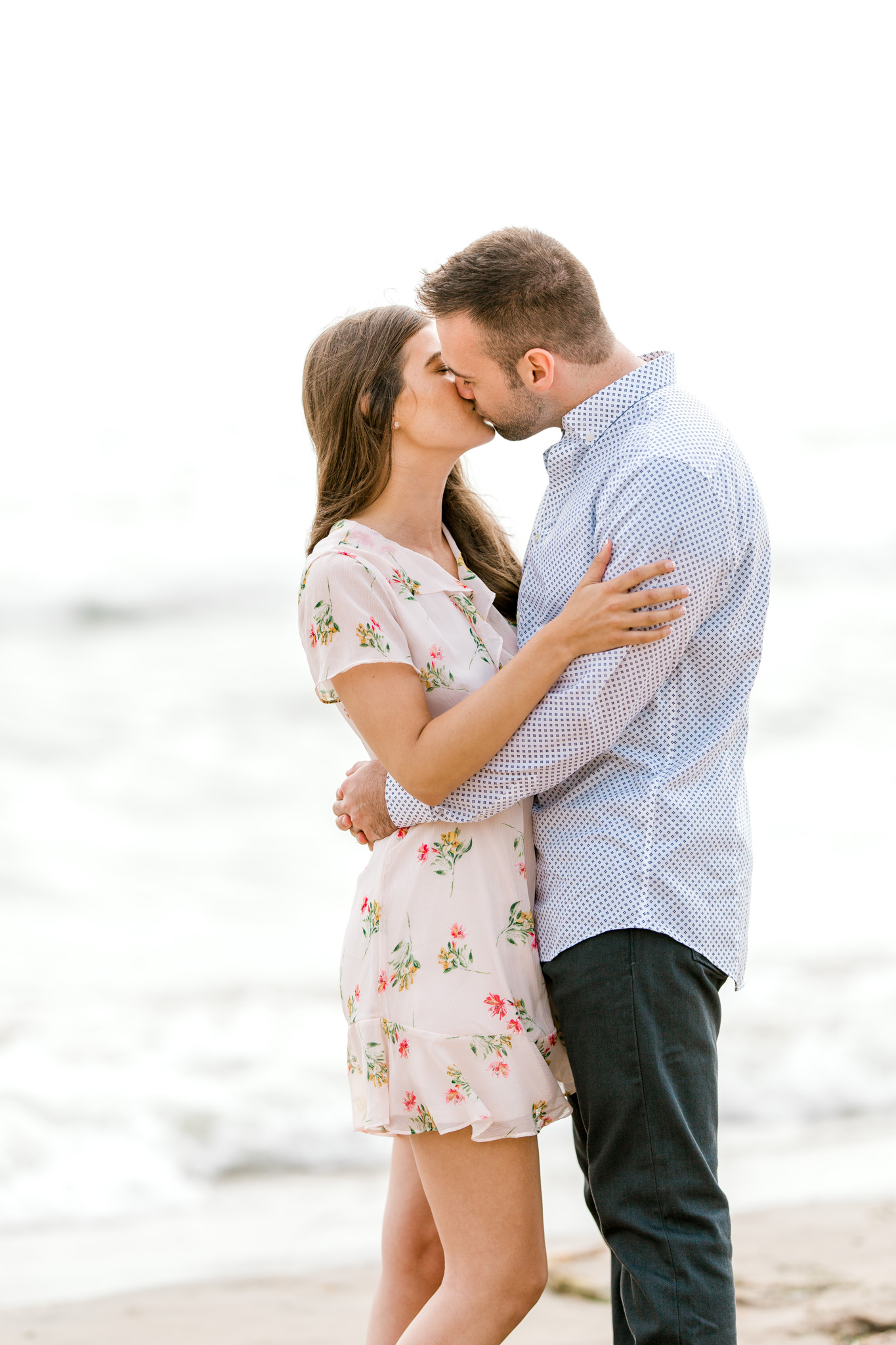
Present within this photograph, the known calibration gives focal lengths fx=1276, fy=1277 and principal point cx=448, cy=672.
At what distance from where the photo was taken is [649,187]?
10898 mm

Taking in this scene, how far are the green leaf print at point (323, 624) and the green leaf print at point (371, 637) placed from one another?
34mm

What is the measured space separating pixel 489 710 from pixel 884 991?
184 inches

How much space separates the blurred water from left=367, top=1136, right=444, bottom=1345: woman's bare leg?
2.19m

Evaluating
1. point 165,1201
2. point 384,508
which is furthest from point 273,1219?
point 384,508

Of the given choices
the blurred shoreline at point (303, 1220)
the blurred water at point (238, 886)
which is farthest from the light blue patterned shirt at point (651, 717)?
the blurred water at point (238, 886)

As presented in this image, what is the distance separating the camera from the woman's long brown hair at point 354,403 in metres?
2.04

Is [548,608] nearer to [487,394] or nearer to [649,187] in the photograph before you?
[487,394]

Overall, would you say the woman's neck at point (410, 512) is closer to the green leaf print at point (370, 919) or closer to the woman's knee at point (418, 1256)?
the green leaf print at point (370, 919)

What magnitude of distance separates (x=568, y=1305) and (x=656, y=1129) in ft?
5.38

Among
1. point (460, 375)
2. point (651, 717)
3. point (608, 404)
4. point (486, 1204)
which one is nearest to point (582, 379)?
point (608, 404)

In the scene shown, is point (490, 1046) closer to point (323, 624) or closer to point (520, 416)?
point (323, 624)

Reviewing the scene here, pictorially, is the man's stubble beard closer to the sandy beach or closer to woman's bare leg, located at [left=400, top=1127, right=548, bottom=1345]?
woman's bare leg, located at [left=400, top=1127, right=548, bottom=1345]

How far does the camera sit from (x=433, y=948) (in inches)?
70.4

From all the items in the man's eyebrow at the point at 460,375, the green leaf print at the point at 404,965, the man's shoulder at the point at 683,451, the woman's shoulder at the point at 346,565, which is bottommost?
the green leaf print at the point at 404,965
